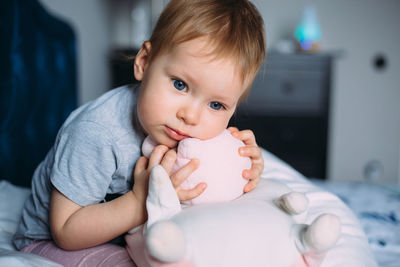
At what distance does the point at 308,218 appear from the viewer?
2.85 ft

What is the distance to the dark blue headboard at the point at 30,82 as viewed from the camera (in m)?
1.25

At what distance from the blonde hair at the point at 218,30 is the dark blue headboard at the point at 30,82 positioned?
29.5 inches

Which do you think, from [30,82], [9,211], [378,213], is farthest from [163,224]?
[30,82]

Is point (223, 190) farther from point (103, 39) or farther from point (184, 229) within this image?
point (103, 39)

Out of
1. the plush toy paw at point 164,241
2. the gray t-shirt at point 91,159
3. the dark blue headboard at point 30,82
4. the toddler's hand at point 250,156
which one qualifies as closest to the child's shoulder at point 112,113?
the gray t-shirt at point 91,159

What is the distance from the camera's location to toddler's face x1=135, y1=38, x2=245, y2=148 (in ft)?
2.16

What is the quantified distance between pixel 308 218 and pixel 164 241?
49 cm

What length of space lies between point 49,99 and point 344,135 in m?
2.39

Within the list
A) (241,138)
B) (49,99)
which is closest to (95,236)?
(241,138)

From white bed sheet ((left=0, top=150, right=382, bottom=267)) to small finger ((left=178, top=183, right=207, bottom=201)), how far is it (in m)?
0.25

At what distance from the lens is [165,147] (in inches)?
27.9

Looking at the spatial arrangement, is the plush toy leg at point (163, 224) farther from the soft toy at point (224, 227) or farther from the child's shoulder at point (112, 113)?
the child's shoulder at point (112, 113)

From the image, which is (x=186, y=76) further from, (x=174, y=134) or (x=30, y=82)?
(x=30, y=82)

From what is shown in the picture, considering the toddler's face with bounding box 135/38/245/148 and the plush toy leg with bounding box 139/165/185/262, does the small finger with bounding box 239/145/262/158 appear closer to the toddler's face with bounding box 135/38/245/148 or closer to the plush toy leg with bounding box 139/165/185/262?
the toddler's face with bounding box 135/38/245/148
